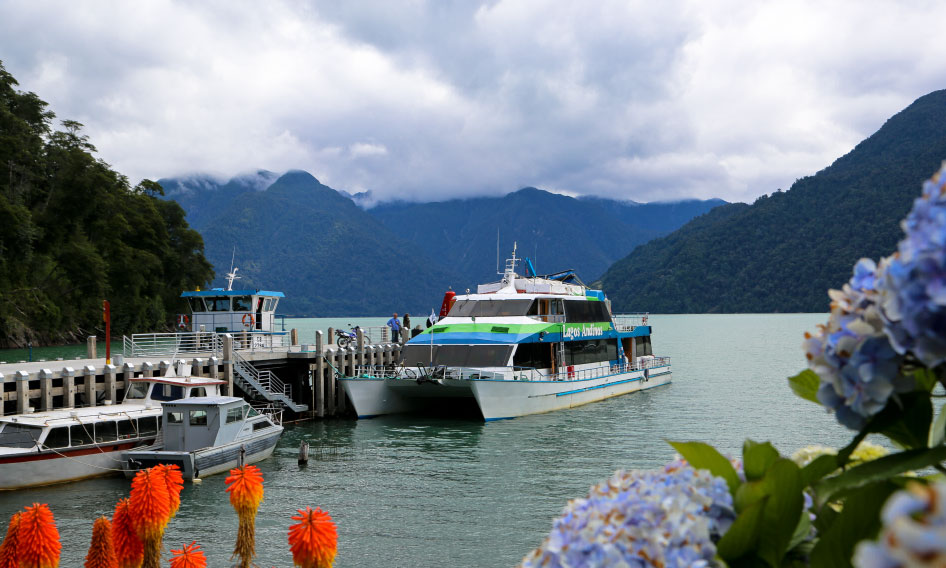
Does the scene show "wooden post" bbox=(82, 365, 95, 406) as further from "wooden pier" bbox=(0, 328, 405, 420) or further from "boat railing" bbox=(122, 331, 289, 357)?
"boat railing" bbox=(122, 331, 289, 357)

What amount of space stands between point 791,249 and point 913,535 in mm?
187973

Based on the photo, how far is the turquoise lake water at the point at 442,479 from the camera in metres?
14.2

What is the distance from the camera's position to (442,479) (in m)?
19.2

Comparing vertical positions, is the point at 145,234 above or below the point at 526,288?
above

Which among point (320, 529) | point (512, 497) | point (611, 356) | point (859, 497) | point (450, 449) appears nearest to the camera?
point (859, 497)

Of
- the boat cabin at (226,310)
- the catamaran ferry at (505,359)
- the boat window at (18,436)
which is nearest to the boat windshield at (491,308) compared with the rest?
the catamaran ferry at (505,359)

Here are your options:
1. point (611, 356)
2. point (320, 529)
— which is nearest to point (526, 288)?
point (611, 356)

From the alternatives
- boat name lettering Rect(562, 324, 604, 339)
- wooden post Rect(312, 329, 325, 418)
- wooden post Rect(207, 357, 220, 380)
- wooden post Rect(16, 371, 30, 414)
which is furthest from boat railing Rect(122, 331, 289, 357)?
boat name lettering Rect(562, 324, 604, 339)

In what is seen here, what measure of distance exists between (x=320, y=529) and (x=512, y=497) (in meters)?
13.3

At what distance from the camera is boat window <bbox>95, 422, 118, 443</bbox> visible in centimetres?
1902

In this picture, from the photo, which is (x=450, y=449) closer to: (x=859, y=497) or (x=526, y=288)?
(x=526, y=288)

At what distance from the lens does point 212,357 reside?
26.1 metres

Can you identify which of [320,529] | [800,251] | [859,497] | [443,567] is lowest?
[443,567]

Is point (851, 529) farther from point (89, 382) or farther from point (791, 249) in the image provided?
point (791, 249)
